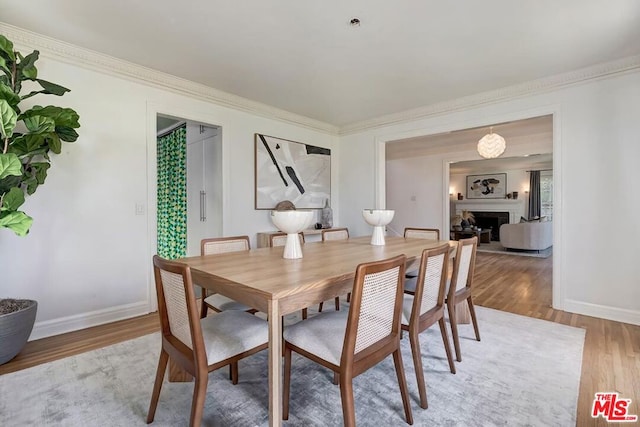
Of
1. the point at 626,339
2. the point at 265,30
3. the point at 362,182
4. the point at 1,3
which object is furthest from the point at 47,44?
the point at 626,339

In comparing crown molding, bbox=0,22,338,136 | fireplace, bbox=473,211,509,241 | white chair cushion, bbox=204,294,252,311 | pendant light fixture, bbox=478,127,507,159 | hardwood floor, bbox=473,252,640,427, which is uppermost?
crown molding, bbox=0,22,338,136

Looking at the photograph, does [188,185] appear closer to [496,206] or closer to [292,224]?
[292,224]

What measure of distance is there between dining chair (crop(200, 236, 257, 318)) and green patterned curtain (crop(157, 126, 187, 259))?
2666 millimetres

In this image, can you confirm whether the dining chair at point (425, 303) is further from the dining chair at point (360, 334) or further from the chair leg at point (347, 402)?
the chair leg at point (347, 402)

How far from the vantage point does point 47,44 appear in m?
2.38

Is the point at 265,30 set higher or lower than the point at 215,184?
higher

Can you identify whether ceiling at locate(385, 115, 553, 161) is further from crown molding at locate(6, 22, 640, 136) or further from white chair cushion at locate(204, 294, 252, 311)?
white chair cushion at locate(204, 294, 252, 311)

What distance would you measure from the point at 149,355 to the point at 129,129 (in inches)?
79.2

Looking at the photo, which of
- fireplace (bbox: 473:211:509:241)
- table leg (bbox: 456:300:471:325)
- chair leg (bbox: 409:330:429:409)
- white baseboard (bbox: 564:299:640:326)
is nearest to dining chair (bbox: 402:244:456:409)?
chair leg (bbox: 409:330:429:409)

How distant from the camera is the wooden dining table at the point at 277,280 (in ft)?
3.64

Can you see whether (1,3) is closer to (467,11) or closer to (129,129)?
(129,129)

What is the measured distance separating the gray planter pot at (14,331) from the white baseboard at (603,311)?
15.0 ft

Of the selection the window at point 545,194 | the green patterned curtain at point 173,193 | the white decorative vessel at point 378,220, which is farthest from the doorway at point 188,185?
the window at point 545,194

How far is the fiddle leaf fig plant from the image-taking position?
1.76m
